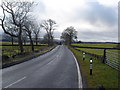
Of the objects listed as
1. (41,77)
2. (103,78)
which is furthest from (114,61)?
(41,77)

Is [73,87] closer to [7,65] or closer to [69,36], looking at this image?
[7,65]

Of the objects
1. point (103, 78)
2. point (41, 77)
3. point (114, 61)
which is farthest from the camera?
point (114, 61)

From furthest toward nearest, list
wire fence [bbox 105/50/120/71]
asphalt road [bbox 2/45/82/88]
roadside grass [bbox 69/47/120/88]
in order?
wire fence [bbox 105/50/120/71] < asphalt road [bbox 2/45/82/88] < roadside grass [bbox 69/47/120/88]

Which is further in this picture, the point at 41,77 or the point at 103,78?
the point at 41,77

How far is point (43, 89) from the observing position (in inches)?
266

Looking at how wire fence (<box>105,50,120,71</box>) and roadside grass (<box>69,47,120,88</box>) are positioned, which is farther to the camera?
→ wire fence (<box>105,50,120,71</box>)

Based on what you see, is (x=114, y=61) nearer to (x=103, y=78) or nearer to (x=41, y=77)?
(x=103, y=78)

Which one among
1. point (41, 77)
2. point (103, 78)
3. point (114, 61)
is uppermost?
point (114, 61)

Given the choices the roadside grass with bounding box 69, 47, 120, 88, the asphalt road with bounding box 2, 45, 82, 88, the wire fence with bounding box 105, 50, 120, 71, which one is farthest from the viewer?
the wire fence with bounding box 105, 50, 120, 71

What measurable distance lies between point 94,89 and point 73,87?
1.09m

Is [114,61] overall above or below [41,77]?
above

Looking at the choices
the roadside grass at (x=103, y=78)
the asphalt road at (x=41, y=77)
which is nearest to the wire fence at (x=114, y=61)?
the roadside grass at (x=103, y=78)

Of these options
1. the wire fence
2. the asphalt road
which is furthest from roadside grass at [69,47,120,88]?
the wire fence

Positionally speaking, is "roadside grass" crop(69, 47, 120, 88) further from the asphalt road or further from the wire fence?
the wire fence
